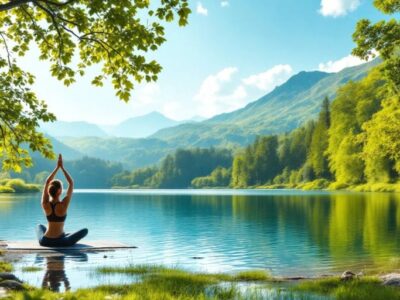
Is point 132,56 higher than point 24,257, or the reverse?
point 132,56

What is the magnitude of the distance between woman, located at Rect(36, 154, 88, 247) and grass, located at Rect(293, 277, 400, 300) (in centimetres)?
1030

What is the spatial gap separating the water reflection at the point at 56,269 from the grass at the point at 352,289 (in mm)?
Result: 7259

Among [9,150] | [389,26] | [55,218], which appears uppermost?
[389,26]

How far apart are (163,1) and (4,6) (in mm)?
3428

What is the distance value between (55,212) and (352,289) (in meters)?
13.0

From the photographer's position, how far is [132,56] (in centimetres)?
1248

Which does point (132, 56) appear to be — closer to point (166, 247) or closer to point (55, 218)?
point (55, 218)

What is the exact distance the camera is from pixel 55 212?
21.5 m

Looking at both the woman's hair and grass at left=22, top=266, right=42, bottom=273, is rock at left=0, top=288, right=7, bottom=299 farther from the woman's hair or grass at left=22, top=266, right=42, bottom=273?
the woman's hair

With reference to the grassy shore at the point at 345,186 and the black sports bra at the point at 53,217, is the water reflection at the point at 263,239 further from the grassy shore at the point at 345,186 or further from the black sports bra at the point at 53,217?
the grassy shore at the point at 345,186

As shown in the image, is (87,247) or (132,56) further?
(87,247)

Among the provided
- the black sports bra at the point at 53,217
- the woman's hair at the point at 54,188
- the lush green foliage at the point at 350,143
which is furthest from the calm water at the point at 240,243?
the lush green foliage at the point at 350,143

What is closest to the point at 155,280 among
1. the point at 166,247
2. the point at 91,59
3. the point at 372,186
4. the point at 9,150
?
the point at 9,150

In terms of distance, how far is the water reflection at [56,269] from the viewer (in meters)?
15.1
